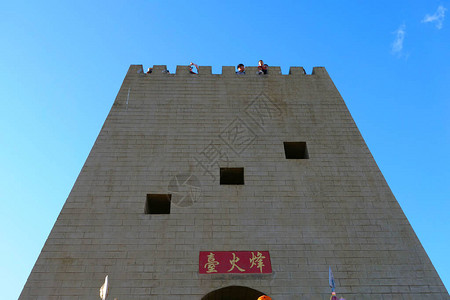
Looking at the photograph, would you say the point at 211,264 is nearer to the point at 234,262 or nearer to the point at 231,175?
the point at 234,262

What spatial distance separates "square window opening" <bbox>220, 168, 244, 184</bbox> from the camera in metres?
11.7

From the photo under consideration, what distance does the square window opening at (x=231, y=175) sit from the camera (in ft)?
38.4

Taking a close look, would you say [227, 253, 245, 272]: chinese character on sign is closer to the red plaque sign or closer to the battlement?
the red plaque sign

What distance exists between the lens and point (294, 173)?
11.5 meters

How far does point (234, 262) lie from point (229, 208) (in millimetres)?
1559

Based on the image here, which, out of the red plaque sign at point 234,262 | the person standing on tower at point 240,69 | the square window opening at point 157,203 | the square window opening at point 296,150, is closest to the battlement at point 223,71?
the person standing on tower at point 240,69

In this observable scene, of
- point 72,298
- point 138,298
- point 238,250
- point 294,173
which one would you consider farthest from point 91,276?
point 294,173

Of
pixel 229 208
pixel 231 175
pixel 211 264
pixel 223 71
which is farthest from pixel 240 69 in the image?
pixel 211 264

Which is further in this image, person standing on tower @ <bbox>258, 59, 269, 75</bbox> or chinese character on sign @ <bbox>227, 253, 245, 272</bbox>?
person standing on tower @ <bbox>258, 59, 269, 75</bbox>

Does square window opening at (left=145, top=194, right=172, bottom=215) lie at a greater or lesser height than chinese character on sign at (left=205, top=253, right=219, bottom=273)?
greater

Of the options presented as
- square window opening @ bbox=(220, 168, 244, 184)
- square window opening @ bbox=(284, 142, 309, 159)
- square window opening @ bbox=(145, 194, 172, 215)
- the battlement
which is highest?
the battlement

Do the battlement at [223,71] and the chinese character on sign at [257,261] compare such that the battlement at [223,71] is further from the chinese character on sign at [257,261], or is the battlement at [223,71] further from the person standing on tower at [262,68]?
the chinese character on sign at [257,261]

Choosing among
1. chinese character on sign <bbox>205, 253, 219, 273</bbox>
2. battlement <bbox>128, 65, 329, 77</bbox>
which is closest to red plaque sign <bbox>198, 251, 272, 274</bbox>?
chinese character on sign <bbox>205, 253, 219, 273</bbox>

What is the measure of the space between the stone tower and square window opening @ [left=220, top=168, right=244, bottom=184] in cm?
6
